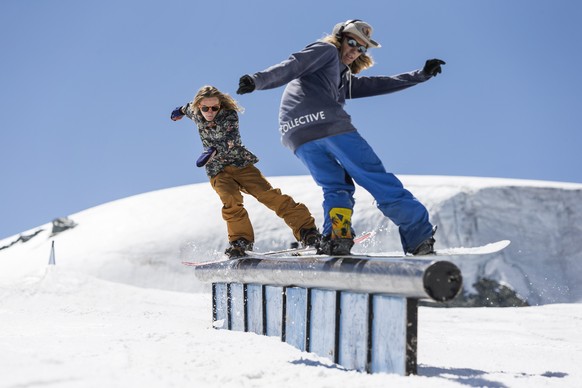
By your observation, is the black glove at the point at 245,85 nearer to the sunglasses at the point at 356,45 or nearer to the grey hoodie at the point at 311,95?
the grey hoodie at the point at 311,95

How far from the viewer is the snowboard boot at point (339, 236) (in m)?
3.31

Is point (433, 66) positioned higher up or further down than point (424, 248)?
higher up

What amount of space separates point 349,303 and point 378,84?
1764 millimetres

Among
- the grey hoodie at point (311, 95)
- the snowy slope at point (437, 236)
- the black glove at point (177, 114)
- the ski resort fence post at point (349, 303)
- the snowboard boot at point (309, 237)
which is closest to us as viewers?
the ski resort fence post at point (349, 303)

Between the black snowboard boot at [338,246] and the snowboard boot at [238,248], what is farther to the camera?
the snowboard boot at [238,248]

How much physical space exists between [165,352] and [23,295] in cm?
463

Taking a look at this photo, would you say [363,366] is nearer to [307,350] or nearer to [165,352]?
[307,350]

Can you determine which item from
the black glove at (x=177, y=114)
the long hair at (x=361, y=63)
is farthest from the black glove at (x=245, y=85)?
the black glove at (x=177, y=114)

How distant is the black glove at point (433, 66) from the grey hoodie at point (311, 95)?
1.82ft

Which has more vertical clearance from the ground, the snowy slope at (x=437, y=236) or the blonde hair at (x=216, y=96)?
the blonde hair at (x=216, y=96)

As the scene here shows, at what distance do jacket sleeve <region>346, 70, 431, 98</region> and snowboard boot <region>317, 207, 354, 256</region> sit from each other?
897mm

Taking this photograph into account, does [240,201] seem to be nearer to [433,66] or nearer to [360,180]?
[360,180]

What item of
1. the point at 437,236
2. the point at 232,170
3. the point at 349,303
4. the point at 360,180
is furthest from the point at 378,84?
the point at 437,236

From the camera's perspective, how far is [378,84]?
13.0 feet
